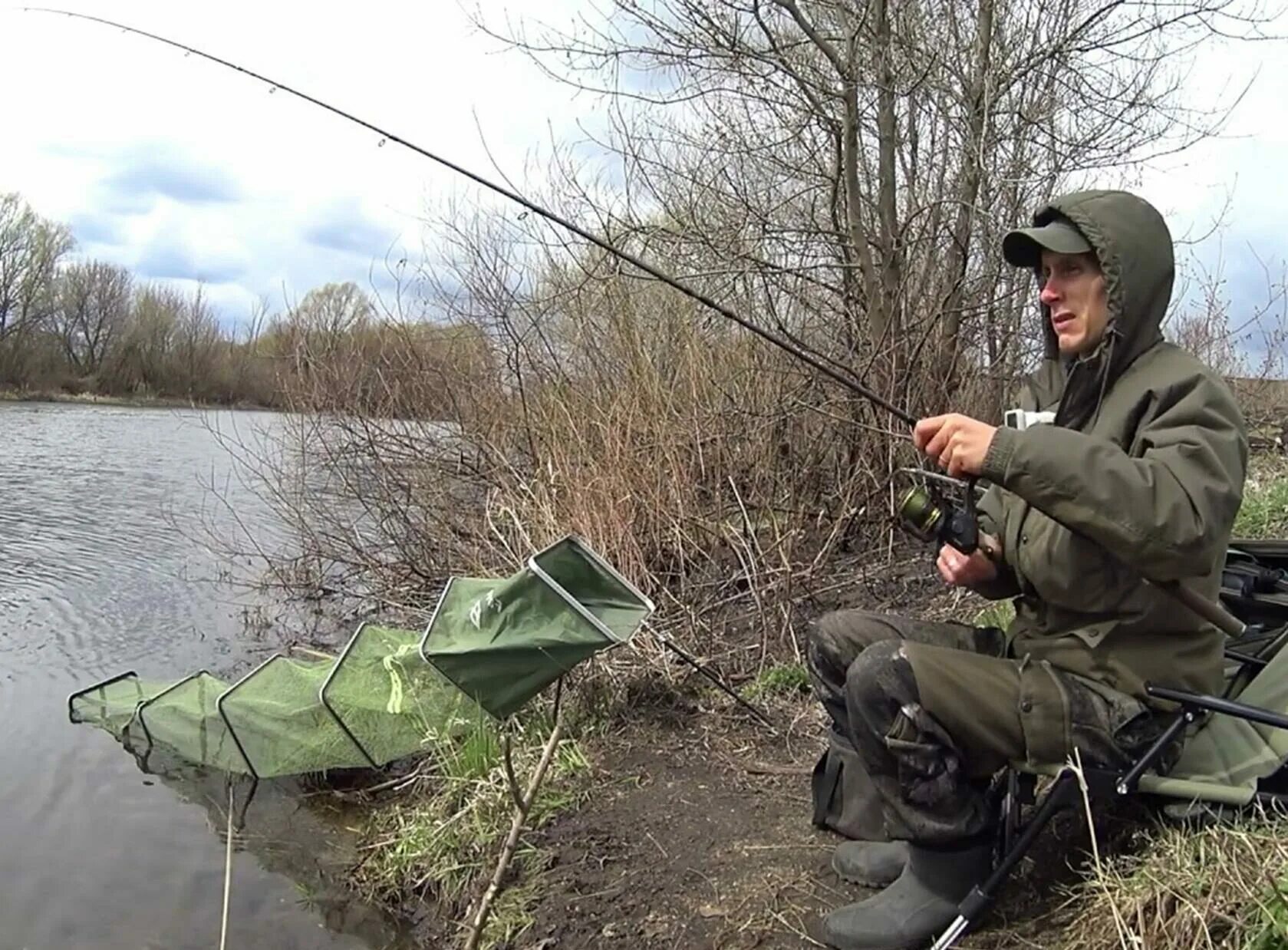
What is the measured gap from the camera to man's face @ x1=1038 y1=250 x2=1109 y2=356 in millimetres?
2438

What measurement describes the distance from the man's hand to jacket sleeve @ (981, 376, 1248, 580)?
22 millimetres

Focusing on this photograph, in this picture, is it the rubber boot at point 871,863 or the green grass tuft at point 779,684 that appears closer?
the rubber boot at point 871,863

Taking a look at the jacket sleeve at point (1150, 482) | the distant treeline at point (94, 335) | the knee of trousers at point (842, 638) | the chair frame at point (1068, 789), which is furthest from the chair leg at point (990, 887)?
the distant treeline at point (94, 335)

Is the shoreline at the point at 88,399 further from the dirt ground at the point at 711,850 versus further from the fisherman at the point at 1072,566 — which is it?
the fisherman at the point at 1072,566

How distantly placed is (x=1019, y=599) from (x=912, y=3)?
18.9ft

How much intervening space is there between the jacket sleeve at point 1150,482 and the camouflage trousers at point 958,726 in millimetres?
355

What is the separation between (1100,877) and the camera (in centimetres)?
246

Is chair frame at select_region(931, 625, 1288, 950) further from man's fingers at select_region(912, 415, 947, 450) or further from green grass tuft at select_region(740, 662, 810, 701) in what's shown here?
green grass tuft at select_region(740, 662, 810, 701)

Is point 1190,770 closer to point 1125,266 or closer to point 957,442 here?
point 957,442

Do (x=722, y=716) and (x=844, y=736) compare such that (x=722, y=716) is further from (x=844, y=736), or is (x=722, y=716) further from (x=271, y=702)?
(x=271, y=702)

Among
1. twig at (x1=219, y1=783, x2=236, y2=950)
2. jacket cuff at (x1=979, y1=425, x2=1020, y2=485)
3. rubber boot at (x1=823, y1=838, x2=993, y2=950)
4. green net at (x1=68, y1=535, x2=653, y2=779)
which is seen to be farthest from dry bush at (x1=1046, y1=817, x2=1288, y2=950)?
twig at (x1=219, y1=783, x2=236, y2=950)

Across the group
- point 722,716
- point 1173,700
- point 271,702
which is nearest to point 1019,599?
point 1173,700

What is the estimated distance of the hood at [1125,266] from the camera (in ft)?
7.67

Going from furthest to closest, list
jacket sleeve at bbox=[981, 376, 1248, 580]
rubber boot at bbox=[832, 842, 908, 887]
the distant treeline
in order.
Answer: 1. the distant treeline
2. rubber boot at bbox=[832, 842, 908, 887]
3. jacket sleeve at bbox=[981, 376, 1248, 580]
